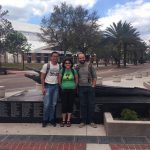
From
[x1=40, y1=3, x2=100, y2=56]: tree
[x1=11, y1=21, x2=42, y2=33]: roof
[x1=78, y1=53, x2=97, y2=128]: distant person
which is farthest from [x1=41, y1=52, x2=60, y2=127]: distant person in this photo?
[x1=11, y1=21, x2=42, y2=33]: roof

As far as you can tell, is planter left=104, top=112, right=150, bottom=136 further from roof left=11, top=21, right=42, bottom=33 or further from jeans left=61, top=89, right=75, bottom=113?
roof left=11, top=21, right=42, bottom=33

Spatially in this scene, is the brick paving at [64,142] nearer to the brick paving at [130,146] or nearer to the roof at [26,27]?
the brick paving at [130,146]

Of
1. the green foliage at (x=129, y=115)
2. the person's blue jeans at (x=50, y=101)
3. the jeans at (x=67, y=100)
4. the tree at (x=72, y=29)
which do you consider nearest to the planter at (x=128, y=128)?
the green foliage at (x=129, y=115)

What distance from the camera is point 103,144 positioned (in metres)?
6.86

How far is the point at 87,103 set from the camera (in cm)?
853

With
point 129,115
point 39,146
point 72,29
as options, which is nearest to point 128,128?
point 129,115

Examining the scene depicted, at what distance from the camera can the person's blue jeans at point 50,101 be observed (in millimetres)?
8414

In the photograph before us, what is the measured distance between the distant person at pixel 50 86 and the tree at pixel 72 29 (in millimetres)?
55314

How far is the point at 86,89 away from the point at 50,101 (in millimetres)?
860

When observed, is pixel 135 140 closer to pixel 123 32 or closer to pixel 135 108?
pixel 135 108

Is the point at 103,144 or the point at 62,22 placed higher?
the point at 62,22

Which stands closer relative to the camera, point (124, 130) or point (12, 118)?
point (124, 130)

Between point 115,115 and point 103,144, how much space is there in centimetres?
201

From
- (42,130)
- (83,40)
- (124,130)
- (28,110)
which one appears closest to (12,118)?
(28,110)
